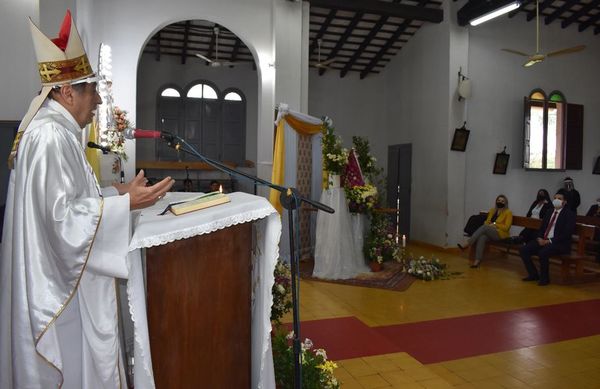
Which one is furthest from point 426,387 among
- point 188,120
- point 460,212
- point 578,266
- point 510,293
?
point 188,120

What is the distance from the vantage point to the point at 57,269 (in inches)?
63.7

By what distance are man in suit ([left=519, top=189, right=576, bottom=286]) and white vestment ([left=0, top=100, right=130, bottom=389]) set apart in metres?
6.84

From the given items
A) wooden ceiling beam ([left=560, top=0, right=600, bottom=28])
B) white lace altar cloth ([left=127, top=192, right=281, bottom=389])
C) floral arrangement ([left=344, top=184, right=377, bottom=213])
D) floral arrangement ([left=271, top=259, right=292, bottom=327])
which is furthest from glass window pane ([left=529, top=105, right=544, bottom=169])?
white lace altar cloth ([left=127, top=192, right=281, bottom=389])

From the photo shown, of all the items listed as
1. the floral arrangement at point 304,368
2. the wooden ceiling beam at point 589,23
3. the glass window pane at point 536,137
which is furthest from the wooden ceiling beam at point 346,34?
the floral arrangement at point 304,368

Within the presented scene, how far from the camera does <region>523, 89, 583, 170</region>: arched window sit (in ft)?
34.6

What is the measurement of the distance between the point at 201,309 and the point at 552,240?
21.9ft

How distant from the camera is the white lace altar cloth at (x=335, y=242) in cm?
699

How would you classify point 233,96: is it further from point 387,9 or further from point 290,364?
point 290,364

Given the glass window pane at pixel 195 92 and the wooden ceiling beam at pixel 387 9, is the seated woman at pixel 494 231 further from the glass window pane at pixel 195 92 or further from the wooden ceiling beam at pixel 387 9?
the glass window pane at pixel 195 92

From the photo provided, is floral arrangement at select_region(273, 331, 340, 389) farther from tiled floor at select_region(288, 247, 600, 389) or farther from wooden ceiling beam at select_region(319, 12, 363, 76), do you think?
wooden ceiling beam at select_region(319, 12, 363, 76)

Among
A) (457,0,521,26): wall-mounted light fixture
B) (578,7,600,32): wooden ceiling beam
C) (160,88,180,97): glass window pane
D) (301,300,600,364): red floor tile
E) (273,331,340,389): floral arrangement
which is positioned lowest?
(301,300,600,364): red floor tile

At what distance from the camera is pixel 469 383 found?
3412 mm

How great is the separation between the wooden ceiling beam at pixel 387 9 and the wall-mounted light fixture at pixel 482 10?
0.55m

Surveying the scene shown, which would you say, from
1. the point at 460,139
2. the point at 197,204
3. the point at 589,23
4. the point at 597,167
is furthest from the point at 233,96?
the point at 197,204
